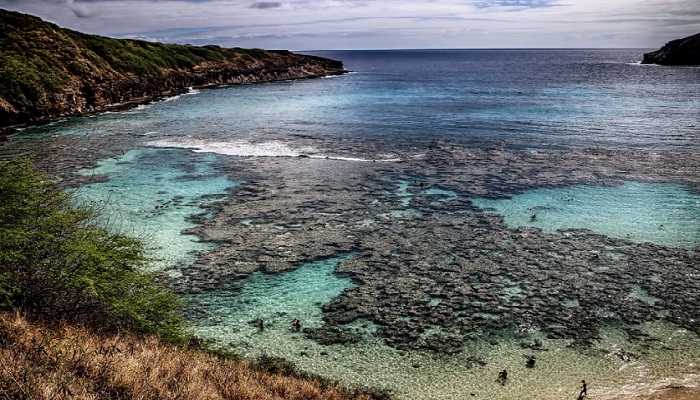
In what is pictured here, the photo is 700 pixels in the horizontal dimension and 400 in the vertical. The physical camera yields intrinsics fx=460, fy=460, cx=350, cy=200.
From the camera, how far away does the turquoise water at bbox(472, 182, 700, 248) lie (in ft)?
81.8

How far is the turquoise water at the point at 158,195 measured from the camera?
23844mm

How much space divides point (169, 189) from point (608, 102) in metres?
78.0

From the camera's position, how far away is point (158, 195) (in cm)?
3111

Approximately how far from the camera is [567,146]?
4578cm

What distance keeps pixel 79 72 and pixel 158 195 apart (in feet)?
167

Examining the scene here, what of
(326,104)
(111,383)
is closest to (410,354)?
(111,383)

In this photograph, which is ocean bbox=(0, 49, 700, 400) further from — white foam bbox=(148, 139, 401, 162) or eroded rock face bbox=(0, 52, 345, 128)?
eroded rock face bbox=(0, 52, 345, 128)

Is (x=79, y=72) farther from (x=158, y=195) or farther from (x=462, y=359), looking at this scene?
(x=462, y=359)

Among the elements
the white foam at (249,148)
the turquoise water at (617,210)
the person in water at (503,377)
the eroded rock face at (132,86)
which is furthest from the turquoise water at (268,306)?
the eroded rock face at (132,86)

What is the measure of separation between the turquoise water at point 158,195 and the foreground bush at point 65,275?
3963mm

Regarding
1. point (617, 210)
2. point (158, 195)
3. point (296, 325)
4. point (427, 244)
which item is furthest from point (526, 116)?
point (296, 325)

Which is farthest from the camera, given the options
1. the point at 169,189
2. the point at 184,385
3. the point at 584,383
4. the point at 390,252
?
the point at 169,189

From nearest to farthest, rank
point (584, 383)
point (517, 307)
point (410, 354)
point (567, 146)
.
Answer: point (584, 383) → point (410, 354) → point (517, 307) → point (567, 146)

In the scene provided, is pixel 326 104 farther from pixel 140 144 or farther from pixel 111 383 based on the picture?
pixel 111 383
